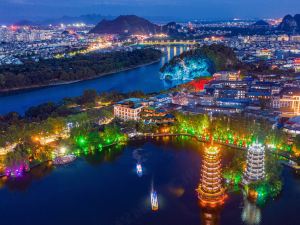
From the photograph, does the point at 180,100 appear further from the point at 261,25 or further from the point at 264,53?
the point at 261,25

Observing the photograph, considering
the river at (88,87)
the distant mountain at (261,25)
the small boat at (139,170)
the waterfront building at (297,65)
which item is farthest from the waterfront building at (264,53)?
the distant mountain at (261,25)

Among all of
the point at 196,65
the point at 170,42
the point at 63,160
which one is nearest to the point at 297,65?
the point at 196,65

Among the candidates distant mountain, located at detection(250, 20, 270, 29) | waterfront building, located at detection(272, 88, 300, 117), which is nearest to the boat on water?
waterfront building, located at detection(272, 88, 300, 117)

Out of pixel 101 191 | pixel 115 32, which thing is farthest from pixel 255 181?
pixel 115 32

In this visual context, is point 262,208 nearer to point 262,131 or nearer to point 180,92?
point 262,131

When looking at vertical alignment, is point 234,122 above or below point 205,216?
above

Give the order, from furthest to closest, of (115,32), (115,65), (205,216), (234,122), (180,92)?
(115,32) < (115,65) < (180,92) < (234,122) < (205,216)
